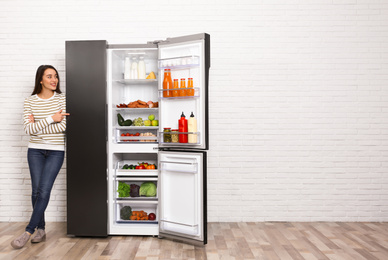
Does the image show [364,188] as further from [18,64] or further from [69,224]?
[18,64]

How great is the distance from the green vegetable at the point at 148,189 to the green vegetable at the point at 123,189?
16cm

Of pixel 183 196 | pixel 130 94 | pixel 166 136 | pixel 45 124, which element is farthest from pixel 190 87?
pixel 45 124

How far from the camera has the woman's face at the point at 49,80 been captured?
4223 mm

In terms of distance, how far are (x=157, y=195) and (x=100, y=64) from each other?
1.66 meters

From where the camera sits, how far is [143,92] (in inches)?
191

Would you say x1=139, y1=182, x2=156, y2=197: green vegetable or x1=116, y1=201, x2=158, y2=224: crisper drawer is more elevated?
x1=139, y1=182, x2=156, y2=197: green vegetable

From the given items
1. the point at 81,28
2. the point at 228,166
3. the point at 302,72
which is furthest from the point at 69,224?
the point at 302,72

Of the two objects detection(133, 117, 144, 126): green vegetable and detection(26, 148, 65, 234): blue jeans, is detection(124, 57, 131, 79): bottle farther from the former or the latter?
detection(26, 148, 65, 234): blue jeans

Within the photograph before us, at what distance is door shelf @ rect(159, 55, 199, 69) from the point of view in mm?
4113

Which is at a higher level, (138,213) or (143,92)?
(143,92)

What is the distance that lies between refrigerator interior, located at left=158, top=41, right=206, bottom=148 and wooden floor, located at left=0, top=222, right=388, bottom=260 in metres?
1.11

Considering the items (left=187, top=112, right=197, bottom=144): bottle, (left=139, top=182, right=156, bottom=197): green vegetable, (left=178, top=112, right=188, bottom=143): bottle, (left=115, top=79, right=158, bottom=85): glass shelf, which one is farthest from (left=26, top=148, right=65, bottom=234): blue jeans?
(left=187, top=112, right=197, bottom=144): bottle

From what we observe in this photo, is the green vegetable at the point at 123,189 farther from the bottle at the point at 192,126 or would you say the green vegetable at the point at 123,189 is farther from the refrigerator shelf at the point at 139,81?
the refrigerator shelf at the point at 139,81

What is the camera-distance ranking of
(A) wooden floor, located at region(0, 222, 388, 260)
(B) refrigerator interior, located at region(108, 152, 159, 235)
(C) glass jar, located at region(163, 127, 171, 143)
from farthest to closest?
(B) refrigerator interior, located at region(108, 152, 159, 235), (C) glass jar, located at region(163, 127, 171, 143), (A) wooden floor, located at region(0, 222, 388, 260)
